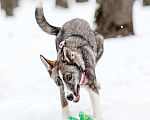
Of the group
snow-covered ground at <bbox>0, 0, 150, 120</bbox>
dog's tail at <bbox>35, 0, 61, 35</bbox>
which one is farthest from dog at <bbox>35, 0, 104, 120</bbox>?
snow-covered ground at <bbox>0, 0, 150, 120</bbox>

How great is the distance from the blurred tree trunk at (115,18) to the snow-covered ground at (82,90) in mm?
311

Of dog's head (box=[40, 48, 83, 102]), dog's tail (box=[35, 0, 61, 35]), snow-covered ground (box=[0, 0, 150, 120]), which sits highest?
dog's tail (box=[35, 0, 61, 35])

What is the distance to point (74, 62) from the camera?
15.4 feet

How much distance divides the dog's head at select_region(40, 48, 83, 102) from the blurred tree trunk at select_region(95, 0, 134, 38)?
5.01 metres

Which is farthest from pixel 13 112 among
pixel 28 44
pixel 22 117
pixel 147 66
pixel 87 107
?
pixel 28 44

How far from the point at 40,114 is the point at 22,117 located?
0.32m

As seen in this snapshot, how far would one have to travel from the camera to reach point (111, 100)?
228 inches

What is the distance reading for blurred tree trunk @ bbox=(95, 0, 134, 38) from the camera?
9.47 metres

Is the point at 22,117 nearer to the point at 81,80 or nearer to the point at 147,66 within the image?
the point at 81,80

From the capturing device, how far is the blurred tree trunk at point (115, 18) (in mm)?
9469

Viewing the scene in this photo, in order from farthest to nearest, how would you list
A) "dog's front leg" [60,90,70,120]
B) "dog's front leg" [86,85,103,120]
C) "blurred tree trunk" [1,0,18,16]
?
"blurred tree trunk" [1,0,18,16] < "dog's front leg" [60,90,70,120] < "dog's front leg" [86,85,103,120]

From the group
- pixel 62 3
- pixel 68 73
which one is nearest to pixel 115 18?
pixel 68 73

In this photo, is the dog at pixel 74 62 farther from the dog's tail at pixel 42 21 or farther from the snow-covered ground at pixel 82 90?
the snow-covered ground at pixel 82 90

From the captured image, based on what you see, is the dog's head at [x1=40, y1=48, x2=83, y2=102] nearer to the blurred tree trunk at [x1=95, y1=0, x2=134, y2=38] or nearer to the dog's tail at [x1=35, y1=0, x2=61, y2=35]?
the dog's tail at [x1=35, y1=0, x2=61, y2=35]
